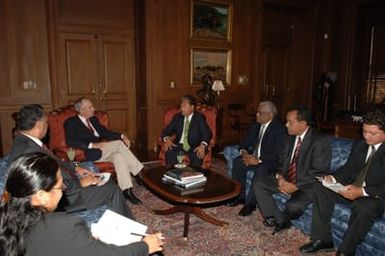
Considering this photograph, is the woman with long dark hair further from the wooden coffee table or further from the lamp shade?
the lamp shade

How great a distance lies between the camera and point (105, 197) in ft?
9.56

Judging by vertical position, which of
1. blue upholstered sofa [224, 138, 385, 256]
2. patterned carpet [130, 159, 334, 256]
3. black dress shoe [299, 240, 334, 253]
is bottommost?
patterned carpet [130, 159, 334, 256]

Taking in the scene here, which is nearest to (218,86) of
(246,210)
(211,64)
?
(211,64)

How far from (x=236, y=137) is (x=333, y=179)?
4917 millimetres

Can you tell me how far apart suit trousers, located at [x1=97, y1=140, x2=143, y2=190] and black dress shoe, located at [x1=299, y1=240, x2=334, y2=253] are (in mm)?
2082

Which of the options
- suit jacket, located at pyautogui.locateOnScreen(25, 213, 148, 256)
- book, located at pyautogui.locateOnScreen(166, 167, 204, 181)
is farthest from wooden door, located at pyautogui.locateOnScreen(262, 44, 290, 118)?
suit jacket, located at pyautogui.locateOnScreen(25, 213, 148, 256)

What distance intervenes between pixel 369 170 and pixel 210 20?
5308mm

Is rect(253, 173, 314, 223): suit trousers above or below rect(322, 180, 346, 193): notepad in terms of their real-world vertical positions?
below

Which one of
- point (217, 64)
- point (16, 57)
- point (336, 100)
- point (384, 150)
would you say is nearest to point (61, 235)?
point (384, 150)

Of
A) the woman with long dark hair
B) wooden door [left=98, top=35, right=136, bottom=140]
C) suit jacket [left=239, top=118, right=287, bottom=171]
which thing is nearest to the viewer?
the woman with long dark hair

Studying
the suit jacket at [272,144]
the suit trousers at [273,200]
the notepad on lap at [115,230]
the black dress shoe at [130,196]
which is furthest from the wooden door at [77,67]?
the notepad on lap at [115,230]

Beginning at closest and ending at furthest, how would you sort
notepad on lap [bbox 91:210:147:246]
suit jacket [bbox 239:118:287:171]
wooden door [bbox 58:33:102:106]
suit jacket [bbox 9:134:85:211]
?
notepad on lap [bbox 91:210:147:246] → suit jacket [bbox 9:134:85:211] → suit jacket [bbox 239:118:287:171] → wooden door [bbox 58:33:102:106]

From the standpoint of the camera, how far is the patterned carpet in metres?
2.88

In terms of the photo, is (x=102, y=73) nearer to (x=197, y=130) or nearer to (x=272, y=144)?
(x=197, y=130)
